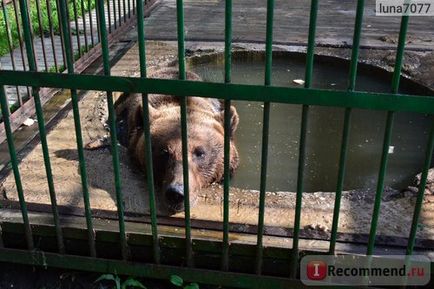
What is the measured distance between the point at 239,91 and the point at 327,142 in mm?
3192

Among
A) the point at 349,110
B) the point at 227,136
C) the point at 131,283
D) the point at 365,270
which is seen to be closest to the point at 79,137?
the point at 227,136

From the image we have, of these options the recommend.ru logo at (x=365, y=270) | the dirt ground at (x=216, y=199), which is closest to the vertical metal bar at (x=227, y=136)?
the dirt ground at (x=216, y=199)

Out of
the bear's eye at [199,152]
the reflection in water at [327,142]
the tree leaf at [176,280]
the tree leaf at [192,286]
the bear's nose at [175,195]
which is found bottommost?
the reflection in water at [327,142]

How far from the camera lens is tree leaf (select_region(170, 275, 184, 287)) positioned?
3.29 metres

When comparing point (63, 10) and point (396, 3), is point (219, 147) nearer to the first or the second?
point (63, 10)

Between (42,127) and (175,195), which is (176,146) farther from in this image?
(42,127)

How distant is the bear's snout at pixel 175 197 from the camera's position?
146 inches

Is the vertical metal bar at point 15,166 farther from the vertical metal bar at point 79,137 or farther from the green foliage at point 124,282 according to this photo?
the green foliage at point 124,282

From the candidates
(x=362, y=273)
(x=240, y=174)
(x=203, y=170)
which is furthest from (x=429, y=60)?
(x=362, y=273)

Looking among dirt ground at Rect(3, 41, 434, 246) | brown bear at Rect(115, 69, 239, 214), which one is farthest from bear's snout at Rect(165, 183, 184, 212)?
dirt ground at Rect(3, 41, 434, 246)

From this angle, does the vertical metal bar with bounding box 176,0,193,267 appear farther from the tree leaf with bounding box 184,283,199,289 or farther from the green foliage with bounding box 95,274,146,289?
the green foliage with bounding box 95,274,146,289

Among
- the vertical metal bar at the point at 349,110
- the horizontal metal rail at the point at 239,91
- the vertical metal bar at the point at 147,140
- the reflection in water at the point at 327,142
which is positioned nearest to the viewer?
the vertical metal bar at the point at 349,110

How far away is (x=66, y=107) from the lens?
17.8ft

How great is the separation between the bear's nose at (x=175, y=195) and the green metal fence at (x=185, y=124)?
33 centimetres
